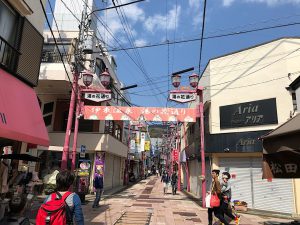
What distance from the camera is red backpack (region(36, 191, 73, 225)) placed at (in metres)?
4.02

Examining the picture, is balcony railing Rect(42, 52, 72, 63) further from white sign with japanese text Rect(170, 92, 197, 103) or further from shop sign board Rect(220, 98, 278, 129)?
shop sign board Rect(220, 98, 278, 129)

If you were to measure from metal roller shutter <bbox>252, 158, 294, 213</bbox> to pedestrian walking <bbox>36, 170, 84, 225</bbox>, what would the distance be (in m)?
13.4

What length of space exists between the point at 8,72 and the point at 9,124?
2.63 metres


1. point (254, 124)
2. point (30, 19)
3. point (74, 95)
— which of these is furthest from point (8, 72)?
point (254, 124)

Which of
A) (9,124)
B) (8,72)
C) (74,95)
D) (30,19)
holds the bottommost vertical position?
(9,124)

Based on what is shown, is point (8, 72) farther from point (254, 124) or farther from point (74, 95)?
point (254, 124)

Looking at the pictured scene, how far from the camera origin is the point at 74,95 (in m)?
16.1

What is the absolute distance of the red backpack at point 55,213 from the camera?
13.2 ft

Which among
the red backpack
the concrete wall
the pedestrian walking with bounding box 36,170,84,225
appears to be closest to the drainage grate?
the pedestrian walking with bounding box 36,170,84,225

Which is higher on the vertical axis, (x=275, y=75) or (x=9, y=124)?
(x=275, y=75)

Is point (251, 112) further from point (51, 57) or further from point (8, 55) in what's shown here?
point (51, 57)

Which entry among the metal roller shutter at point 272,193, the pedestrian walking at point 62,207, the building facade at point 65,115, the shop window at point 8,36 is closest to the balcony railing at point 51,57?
the building facade at point 65,115

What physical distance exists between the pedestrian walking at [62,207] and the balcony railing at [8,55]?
19.4 ft

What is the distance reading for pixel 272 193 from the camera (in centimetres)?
1547
